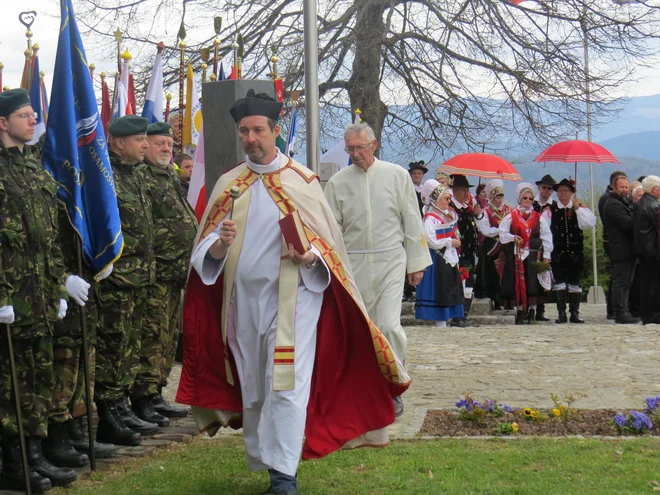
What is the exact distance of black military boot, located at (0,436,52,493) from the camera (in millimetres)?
6301

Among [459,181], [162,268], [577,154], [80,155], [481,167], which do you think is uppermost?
[577,154]

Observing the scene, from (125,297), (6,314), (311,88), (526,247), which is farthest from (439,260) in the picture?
(6,314)

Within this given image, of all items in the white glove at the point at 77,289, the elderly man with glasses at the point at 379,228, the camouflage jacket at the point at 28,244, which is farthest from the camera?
the elderly man with glasses at the point at 379,228

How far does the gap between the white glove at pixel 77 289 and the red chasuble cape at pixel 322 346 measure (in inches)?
24.2

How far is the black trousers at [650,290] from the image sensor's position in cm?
1616

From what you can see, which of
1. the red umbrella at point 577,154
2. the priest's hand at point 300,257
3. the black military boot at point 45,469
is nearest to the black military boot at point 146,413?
the black military boot at point 45,469

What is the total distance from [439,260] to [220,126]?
7625mm

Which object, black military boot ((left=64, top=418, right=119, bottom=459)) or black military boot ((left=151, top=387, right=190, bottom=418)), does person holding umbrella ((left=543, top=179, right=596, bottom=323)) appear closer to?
black military boot ((left=151, top=387, right=190, bottom=418))

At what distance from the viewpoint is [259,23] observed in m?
23.3

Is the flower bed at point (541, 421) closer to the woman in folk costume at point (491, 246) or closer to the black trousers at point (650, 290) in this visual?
the black trousers at point (650, 290)

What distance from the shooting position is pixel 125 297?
7.61 m

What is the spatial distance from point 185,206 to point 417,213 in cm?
185

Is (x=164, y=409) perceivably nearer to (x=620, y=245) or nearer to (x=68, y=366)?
(x=68, y=366)

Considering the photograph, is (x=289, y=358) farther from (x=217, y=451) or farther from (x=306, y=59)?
(x=306, y=59)
